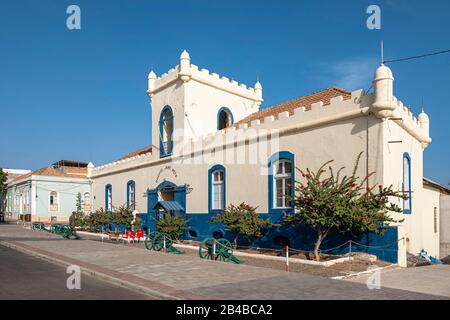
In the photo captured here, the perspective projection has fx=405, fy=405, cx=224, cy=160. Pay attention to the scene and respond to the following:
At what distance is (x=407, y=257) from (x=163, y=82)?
1581 centimetres

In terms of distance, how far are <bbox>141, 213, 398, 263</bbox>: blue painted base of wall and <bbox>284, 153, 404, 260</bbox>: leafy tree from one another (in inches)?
14.1

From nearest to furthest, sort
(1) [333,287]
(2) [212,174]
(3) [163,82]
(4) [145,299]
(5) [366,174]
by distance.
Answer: (4) [145,299]
(1) [333,287]
(5) [366,174]
(2) [212,174]
(3) [163,82]

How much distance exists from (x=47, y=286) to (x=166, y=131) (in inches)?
604

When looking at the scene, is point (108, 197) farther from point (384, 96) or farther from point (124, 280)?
point (384, 96)

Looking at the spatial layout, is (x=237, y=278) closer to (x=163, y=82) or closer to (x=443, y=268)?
(x=443, y=268)

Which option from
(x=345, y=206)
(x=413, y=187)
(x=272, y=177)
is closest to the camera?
(x=345, y=206)

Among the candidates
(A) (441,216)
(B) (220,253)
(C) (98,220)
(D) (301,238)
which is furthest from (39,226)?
(A) (441,216)

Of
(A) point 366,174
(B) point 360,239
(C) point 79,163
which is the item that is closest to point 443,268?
(B) point 360,239

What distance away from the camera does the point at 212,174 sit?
19.7m

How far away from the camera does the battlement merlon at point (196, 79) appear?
2147 cm

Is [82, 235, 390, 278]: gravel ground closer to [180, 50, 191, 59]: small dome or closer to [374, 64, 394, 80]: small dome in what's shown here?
[374, 64, 394, 80]: small dome

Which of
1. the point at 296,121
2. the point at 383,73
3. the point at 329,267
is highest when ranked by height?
the point at 383,73

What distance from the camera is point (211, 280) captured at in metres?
9.48

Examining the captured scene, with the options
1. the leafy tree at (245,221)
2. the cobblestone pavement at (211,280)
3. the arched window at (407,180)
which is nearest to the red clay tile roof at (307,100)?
the arched window at (407,180)
